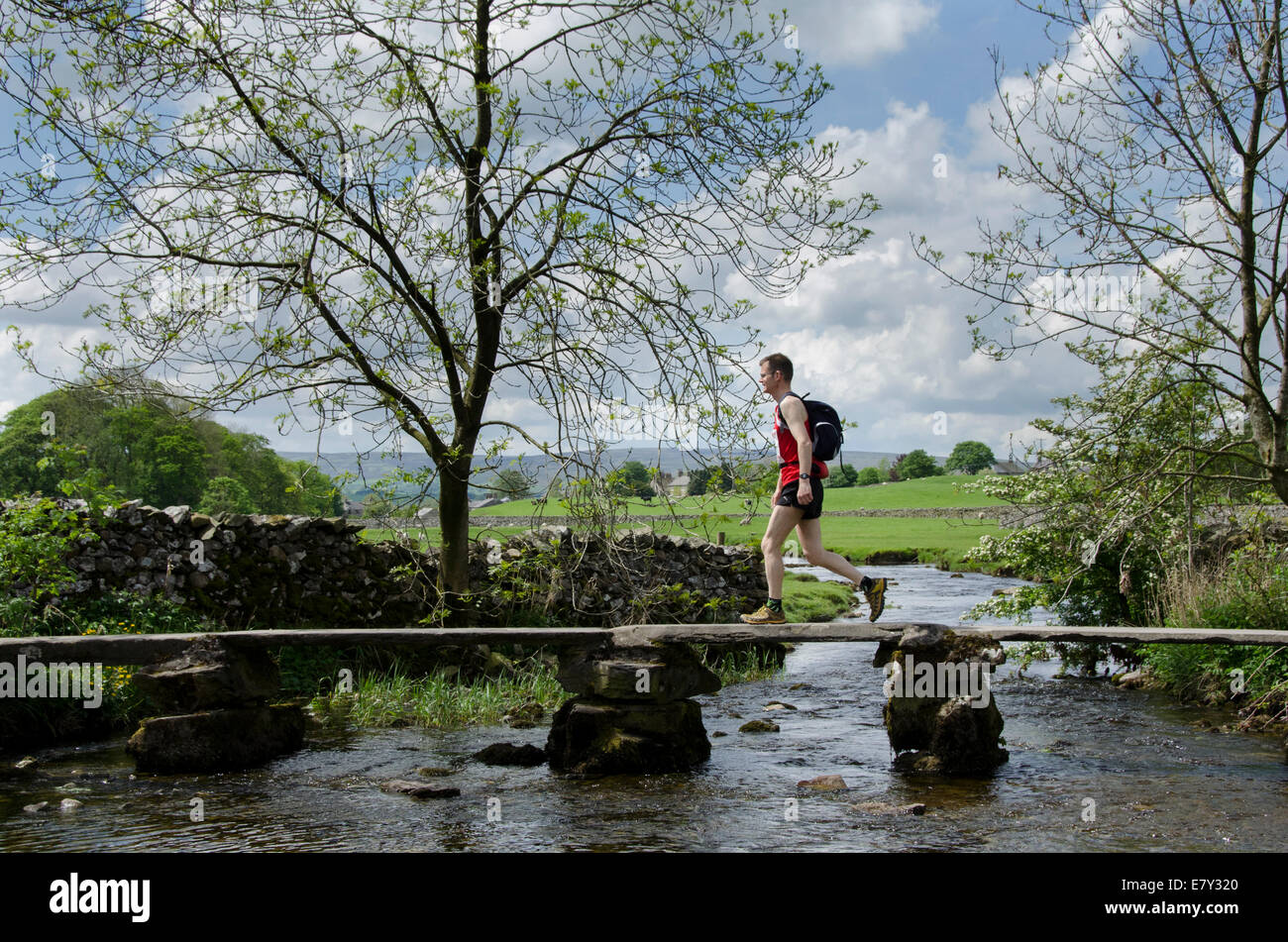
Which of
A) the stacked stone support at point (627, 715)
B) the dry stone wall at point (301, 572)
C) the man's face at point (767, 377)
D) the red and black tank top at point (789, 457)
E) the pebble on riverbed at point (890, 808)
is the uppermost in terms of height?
the man's face at point (767, 377)

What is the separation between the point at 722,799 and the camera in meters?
8.07

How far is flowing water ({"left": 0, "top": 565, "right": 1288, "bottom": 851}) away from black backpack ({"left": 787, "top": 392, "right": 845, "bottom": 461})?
3010 mm

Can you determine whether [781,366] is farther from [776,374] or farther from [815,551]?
[815,551]

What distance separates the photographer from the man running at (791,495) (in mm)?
9008

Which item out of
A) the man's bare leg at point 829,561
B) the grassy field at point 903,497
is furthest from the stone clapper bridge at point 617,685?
the grassy field at point 903,497

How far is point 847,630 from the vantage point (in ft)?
29.2

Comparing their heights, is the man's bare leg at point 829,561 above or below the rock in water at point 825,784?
above

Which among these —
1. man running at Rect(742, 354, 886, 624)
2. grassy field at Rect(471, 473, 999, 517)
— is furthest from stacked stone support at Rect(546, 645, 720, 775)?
grassy field at Rect(471, 473, 999, 517)

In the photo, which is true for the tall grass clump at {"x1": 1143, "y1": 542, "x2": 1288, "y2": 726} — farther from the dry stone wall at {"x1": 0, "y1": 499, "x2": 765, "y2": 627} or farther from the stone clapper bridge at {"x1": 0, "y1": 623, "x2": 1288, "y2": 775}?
the dry stone wall at {"x1": 0, "y1": 499, "x2": 765, "y2": 627}

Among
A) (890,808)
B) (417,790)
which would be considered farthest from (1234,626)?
(417,790)

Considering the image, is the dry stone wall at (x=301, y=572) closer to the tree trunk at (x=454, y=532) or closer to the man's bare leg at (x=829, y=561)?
the tree trunk at (x=454, y=532)

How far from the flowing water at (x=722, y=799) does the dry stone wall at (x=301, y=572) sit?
→ 120 inches

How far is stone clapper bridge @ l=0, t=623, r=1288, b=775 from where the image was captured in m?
9.01
